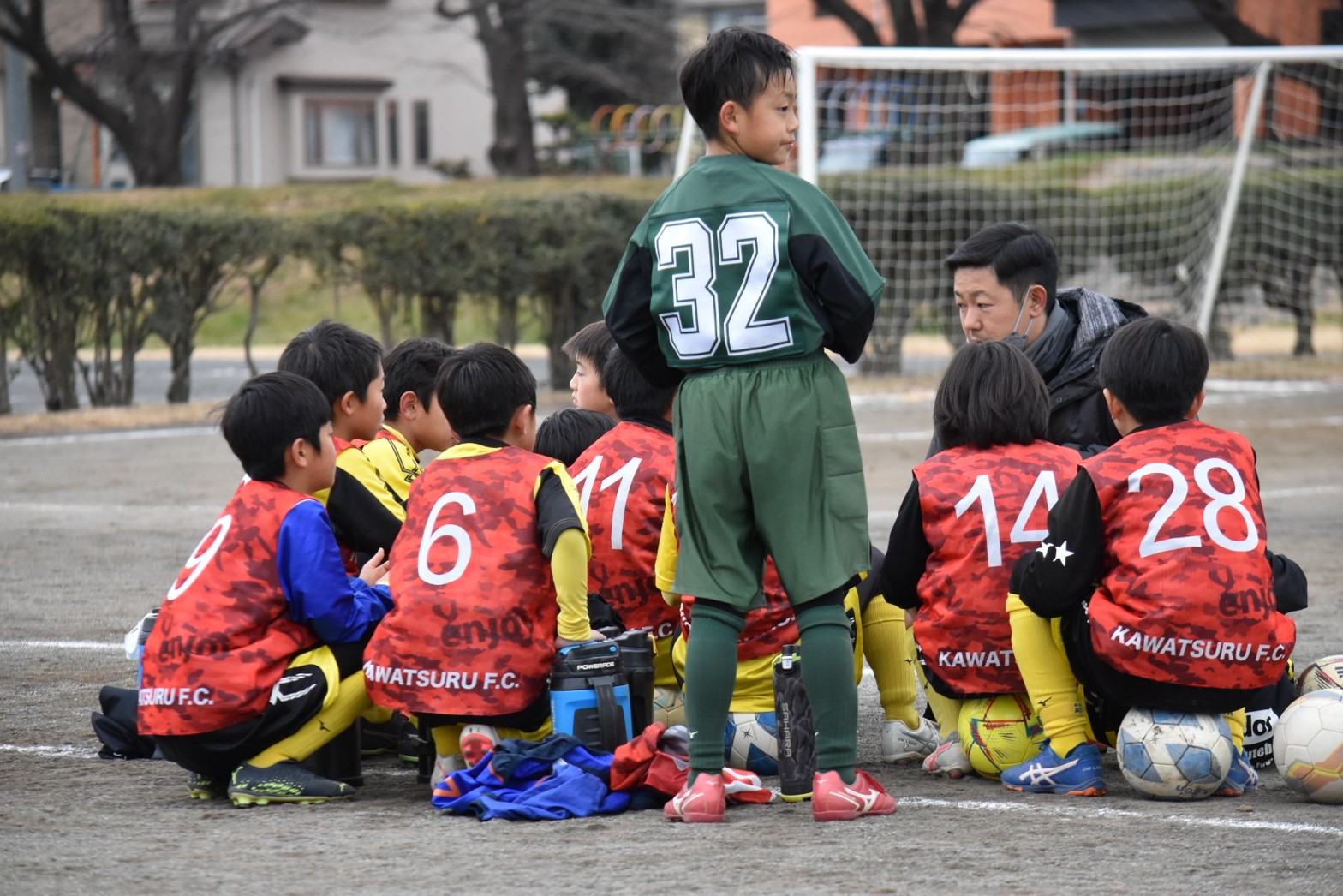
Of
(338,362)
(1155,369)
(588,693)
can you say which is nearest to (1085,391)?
(1155,369)

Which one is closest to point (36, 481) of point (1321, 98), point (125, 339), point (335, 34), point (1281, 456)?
point (125, 339)

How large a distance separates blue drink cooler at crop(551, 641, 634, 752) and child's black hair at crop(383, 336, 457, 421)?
4.95ft

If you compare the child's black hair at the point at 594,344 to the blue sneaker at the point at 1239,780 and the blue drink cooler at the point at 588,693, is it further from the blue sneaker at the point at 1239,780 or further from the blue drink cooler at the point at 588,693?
the blue sneaker at the point at 1239,780

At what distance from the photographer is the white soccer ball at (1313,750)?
402 centimetres

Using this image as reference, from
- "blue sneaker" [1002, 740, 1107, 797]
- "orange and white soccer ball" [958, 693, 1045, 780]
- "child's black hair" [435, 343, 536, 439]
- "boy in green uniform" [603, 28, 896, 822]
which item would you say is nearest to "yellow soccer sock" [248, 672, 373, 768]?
"child's black hair" [435, 343, 536, 439]

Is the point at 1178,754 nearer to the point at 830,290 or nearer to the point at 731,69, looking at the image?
the point at 830,290

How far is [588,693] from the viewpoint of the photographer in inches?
164

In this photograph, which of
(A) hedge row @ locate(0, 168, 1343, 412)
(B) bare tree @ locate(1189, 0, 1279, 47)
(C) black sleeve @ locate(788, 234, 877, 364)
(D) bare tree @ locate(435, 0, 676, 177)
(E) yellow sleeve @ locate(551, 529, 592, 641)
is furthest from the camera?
(D) bare tree @ locate(435, 0, 676, 177)

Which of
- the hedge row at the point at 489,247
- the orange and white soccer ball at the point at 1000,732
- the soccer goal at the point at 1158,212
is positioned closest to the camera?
the orange and white soccer ball at the point at 1000,732

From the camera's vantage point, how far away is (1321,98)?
842 inches

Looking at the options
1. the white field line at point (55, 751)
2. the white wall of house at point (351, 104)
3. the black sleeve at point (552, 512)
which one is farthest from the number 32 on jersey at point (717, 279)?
the white wall of house at point (351, 104)

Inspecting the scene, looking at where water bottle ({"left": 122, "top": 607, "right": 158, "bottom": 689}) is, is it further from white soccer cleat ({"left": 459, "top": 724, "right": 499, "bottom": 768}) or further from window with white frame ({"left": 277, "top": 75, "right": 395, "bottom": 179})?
window with white frame ({"left": 277, "top": 75, "right": 395, "bottom": 179})

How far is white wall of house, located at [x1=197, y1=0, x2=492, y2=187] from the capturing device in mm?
43344

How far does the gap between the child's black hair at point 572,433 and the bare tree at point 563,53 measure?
22.9 m
